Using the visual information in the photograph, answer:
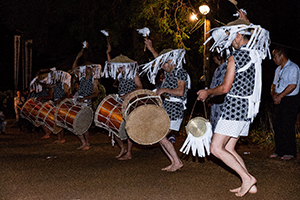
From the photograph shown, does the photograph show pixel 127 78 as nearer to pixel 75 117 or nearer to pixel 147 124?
pixel 75 117

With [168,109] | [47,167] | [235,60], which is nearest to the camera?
[235,60]

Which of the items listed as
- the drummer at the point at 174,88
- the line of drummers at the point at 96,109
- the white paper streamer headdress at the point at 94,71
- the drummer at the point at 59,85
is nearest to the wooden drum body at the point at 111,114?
the line of drummers at the point at 96,109

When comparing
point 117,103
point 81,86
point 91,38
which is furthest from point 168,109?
point 91,38

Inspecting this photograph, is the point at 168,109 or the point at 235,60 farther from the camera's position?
the point at 168,109

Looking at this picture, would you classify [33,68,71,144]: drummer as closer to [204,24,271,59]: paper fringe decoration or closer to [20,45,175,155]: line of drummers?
[20,45,175,155]: line of drummers

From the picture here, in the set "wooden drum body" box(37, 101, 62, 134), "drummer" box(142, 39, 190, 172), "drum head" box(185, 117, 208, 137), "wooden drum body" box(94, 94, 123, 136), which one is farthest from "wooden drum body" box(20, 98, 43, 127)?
"drum head" box(185, 117, 208, 137)

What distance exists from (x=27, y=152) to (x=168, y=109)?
4.07 metres

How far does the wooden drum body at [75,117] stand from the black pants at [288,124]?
3.85 m

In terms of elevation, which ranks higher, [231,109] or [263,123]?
[231,109]

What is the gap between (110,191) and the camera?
5348mm

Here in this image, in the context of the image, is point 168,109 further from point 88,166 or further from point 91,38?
point 91,38

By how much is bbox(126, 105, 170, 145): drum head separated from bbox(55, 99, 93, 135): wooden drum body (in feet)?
9.61

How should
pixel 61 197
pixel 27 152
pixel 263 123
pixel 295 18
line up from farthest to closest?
pixel 295 18 → pixel 263 123 → pixel 27 152 → pixel 61 197

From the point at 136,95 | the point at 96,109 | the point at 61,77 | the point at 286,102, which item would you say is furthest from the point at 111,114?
the point at 61,77
